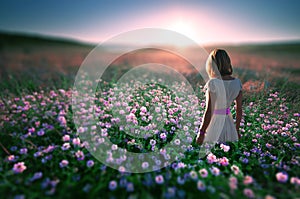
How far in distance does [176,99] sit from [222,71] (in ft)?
3.79

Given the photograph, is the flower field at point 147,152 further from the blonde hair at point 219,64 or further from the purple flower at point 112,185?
the blonde hair at point 219,64

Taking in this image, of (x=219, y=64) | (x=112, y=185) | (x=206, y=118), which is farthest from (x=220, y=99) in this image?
(x=112, y=185)

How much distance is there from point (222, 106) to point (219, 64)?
0.56 meters

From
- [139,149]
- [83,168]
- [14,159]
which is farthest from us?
[139,149]

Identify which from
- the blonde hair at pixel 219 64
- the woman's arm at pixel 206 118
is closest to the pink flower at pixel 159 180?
the woman's arm at pixel 206 118

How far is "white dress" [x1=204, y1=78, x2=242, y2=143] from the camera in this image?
2.66 metres

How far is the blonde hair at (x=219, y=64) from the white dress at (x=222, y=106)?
0.12 m

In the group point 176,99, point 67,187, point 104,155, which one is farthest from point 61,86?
point 67,187

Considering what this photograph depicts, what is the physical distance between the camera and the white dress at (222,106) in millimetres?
2662

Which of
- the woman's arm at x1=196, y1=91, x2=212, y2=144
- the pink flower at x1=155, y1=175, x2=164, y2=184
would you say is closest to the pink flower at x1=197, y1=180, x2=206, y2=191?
the pink flower at x1=155, y1=175, x2=164, y2=184

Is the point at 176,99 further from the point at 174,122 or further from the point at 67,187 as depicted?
the point at 67,187

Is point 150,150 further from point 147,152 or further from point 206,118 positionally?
point 206,118

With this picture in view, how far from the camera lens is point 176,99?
368 cm

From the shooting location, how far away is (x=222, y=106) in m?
2.79
